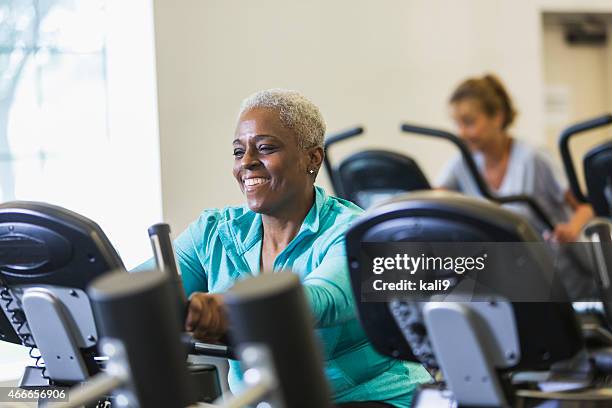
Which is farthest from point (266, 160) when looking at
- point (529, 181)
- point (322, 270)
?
point (529, 181)

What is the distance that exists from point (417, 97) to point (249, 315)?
4.64m

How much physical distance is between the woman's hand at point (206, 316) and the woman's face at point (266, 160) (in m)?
0.72

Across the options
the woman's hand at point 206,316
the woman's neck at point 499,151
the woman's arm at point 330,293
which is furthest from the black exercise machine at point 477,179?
the woman's hand at point 206,316

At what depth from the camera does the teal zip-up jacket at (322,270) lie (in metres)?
2.09

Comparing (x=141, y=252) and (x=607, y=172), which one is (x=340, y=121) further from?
(x=607, y=172)

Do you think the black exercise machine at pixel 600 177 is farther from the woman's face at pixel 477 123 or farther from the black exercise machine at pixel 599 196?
the woman's face at pixel 477 123

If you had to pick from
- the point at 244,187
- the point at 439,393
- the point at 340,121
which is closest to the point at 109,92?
the point at 340,121

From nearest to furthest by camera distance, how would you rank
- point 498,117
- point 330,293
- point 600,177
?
point 330,293, point 600,177, point 498,117

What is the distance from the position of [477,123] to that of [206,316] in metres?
3.55

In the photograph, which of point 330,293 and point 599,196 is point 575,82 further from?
point 330,293

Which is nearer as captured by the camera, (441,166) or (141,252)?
(141,252)

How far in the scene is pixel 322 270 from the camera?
2.05 meters

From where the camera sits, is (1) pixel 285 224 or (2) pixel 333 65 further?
(2) pixel 333 65

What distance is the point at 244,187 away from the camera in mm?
2404
